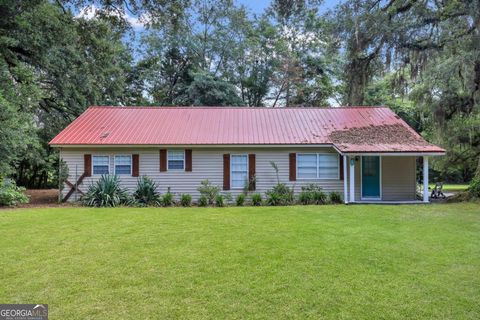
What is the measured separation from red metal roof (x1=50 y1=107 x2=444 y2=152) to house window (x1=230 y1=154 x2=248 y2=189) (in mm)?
709

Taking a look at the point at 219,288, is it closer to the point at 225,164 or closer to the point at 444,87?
the point at 225,164

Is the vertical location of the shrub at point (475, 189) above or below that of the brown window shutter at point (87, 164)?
below

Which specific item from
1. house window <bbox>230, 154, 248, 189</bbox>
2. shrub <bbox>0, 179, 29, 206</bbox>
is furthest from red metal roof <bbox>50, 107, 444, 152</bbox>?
shrub <bbox>0, 179, 29, 206</bbox>

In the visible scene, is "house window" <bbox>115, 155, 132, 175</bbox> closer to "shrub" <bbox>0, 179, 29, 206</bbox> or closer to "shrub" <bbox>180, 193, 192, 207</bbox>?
"shrub" <bbox>180, 193, 192, 207</bbox>

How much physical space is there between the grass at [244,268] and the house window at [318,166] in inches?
202

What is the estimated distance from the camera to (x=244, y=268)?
477 centimetres

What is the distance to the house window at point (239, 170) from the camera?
13445 mm

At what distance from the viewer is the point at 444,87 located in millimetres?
14773

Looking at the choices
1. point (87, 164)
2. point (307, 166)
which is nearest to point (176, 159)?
point (87, 164)

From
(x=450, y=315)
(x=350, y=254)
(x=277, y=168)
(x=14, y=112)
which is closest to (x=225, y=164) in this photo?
(x=277, y=168)

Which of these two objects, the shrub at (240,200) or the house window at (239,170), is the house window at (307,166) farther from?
the shrub at (240,200)

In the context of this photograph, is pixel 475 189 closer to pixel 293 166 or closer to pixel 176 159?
pixel 293 166

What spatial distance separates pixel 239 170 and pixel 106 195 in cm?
499

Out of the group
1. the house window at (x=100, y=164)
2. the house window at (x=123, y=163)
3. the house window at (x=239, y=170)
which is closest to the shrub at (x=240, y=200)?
the house window at (x=239, y=170)
